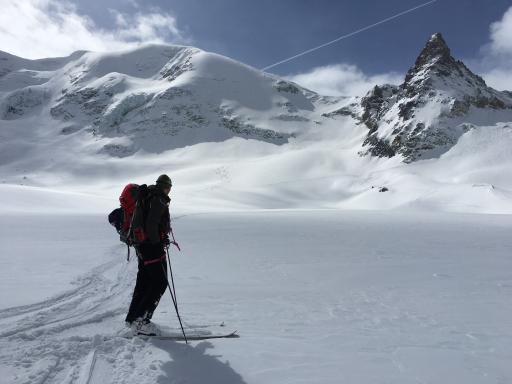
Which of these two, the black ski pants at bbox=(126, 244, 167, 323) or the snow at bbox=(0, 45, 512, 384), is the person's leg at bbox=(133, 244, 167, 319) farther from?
the snow at bbox=(0, 45, 512, 384)

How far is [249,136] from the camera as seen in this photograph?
13688cm

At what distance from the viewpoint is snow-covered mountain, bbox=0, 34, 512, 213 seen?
69625mm

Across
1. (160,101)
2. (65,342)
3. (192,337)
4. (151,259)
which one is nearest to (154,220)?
(151,259)

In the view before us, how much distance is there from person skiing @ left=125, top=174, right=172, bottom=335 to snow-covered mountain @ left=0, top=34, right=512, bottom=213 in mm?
30729

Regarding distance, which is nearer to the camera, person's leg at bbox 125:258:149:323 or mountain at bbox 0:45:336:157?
person's leg at bbox 125:258:149:323

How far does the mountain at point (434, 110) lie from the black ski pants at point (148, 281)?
88.5m

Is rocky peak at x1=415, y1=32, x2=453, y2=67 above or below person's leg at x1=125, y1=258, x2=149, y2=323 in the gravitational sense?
above

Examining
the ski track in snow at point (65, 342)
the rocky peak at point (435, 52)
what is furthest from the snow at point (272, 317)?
the rocky peak at point (435, 52)

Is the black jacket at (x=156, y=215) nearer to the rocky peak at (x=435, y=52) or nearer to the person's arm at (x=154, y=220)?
the person's arm at (x=154, y=220)

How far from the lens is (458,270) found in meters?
9.73

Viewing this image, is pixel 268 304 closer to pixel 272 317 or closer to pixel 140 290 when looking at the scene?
pixel 272 317

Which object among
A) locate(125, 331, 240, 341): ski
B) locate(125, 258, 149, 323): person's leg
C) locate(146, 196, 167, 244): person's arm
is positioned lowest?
locate(125, 331, 240, 341): ski

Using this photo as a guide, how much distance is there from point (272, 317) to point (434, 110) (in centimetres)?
10098

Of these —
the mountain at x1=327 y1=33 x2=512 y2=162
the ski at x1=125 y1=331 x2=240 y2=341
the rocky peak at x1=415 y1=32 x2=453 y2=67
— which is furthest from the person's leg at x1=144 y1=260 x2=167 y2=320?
the rocky peak at x1=415 y1=32 x2=453 y2=67
